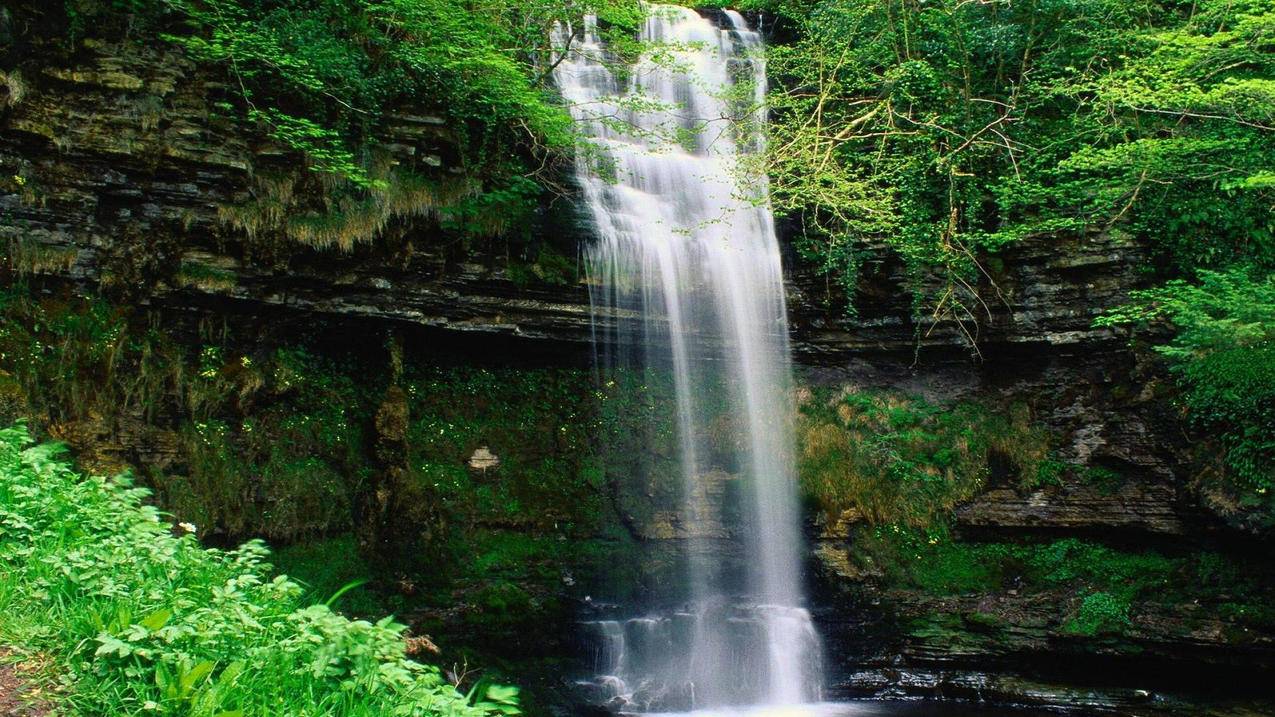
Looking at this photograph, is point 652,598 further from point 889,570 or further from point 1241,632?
point 1241,632

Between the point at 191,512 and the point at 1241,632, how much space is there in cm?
1118

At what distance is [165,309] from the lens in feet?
26.4

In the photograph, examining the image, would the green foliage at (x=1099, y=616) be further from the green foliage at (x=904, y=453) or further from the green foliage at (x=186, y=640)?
the green foliage at (x=186, y=640)

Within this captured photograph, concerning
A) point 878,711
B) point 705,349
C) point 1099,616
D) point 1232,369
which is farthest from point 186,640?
point 1232,369

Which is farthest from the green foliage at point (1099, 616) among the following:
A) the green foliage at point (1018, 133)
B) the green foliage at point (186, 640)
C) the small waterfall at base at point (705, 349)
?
the green foliage at point (186, 640)

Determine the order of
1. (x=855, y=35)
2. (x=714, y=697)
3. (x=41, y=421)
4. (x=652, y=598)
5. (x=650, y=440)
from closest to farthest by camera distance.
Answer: (x=41, y=421) → (x=714, y=697) → (x=652, y=598) → (x=650, y=440) → (x=855, y=35)

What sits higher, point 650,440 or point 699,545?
point 650,440

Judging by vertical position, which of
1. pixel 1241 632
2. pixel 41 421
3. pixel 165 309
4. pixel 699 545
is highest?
pixel 165 309

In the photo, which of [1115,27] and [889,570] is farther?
[1115,27]

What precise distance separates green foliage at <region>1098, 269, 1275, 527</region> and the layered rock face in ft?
1.54

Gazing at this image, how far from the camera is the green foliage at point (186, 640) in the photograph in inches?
95.7

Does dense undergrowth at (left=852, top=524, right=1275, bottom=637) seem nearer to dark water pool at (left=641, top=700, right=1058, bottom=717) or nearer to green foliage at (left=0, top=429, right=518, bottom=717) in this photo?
dark water pool at (left=641, top=700, right=1058, bottom=717)

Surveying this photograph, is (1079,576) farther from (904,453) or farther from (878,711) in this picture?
(878,711)

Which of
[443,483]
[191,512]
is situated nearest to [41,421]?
[191,512]
